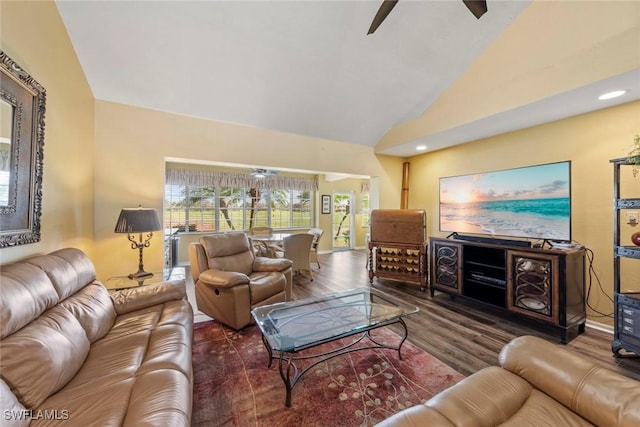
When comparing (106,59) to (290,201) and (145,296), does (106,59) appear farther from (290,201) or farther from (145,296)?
(290,201)

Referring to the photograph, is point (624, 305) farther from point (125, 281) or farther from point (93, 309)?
point (125, 281)

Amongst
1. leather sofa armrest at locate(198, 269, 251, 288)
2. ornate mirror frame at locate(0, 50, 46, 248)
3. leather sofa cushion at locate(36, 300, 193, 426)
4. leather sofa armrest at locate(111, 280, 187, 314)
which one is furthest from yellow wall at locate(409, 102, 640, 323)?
ornate mirror frame at locate(0, 50, 46, 248)

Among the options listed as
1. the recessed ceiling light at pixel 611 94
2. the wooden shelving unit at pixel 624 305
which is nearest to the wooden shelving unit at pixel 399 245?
the wooden shelving unit at pixel 624 305

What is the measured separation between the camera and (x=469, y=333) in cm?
253

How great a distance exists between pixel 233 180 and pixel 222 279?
13.9ft

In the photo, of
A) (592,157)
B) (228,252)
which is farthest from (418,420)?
(592,157)

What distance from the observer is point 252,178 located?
6453 mm

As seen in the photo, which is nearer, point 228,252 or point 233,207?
point 228,252

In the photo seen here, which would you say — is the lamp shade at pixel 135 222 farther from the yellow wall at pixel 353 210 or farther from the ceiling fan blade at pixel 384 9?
the yellow wall at pixel 353 210

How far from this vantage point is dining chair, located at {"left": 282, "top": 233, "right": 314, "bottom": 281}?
14.2ft

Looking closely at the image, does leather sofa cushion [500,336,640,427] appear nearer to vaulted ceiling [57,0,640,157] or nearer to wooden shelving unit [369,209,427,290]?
vaulted ceiling [57,0,640,157]

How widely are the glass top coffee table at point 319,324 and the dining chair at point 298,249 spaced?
5.98 ft

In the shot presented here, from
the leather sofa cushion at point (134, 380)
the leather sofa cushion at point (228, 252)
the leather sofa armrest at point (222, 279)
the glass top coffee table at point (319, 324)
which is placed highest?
the leather sofa cushion at point (228, 252)

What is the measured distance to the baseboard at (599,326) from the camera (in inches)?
101
